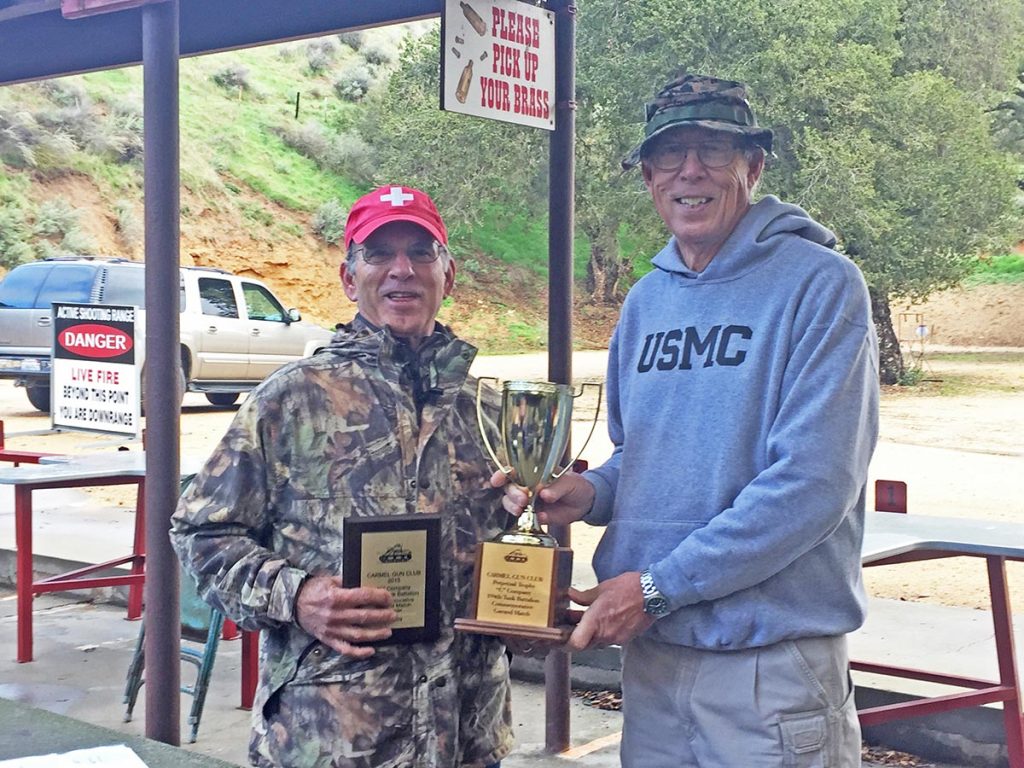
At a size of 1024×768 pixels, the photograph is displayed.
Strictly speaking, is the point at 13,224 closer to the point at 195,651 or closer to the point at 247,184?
the point at 247,184

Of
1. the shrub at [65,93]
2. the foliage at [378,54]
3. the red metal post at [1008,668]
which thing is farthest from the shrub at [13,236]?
the red metal post at [1008,668]

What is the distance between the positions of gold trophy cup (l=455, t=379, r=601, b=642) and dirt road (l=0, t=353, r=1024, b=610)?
210 inches

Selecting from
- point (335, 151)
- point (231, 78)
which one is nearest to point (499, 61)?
point (335, 151)

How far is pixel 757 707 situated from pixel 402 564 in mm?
673

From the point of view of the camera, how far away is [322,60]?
163 ft

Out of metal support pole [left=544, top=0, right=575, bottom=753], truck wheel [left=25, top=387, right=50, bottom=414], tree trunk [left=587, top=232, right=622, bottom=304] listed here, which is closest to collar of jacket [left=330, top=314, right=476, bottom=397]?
metal support pole [left=544, top=0, right=575, bottom=753]

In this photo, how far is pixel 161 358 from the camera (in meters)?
3.99

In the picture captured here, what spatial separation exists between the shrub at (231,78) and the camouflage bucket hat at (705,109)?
4420 centimetres

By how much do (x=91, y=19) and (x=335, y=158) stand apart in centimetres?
3749

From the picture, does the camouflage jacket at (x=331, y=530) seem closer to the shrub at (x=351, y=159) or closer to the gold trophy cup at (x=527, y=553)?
the gold trophy cup at (x=527, y=553)

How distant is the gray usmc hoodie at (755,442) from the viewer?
207 cm

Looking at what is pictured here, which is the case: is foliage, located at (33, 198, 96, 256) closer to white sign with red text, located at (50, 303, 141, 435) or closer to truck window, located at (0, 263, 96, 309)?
truck window, located at (0, 263, 96, 309)

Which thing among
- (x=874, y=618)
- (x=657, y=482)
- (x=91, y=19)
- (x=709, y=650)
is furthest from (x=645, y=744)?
(x=91, y=19)

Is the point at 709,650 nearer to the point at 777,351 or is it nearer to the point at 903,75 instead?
the point at 777,351
